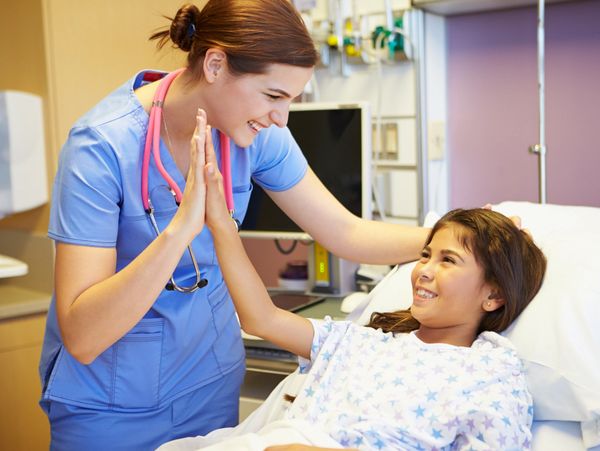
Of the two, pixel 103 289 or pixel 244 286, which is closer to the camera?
pixel 103 289

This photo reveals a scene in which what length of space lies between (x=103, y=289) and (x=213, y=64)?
428 mm

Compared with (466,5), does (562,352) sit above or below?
below

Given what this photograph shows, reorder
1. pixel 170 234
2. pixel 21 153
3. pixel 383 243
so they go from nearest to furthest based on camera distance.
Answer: pixel 170 234 < pixel 383 243 < pixel 21 153

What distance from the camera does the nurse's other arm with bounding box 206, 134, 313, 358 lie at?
1.28 meters

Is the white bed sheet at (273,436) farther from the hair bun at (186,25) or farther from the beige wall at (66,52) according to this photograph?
the beige wall at (66,52)

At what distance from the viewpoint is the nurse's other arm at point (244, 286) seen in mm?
1276

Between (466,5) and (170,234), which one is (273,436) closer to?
(170,234)

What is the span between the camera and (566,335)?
1.38 m

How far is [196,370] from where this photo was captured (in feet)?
4.95

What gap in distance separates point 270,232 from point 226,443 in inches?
46.9

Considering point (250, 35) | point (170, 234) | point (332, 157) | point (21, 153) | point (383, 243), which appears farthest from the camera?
point (21, 153)

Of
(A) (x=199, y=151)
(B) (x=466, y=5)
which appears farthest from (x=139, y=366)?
(B) (x=466, y=5)

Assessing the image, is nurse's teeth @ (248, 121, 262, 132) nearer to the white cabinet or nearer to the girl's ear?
the girl's ear

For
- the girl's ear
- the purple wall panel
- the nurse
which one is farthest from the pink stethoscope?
the purple wall panel
